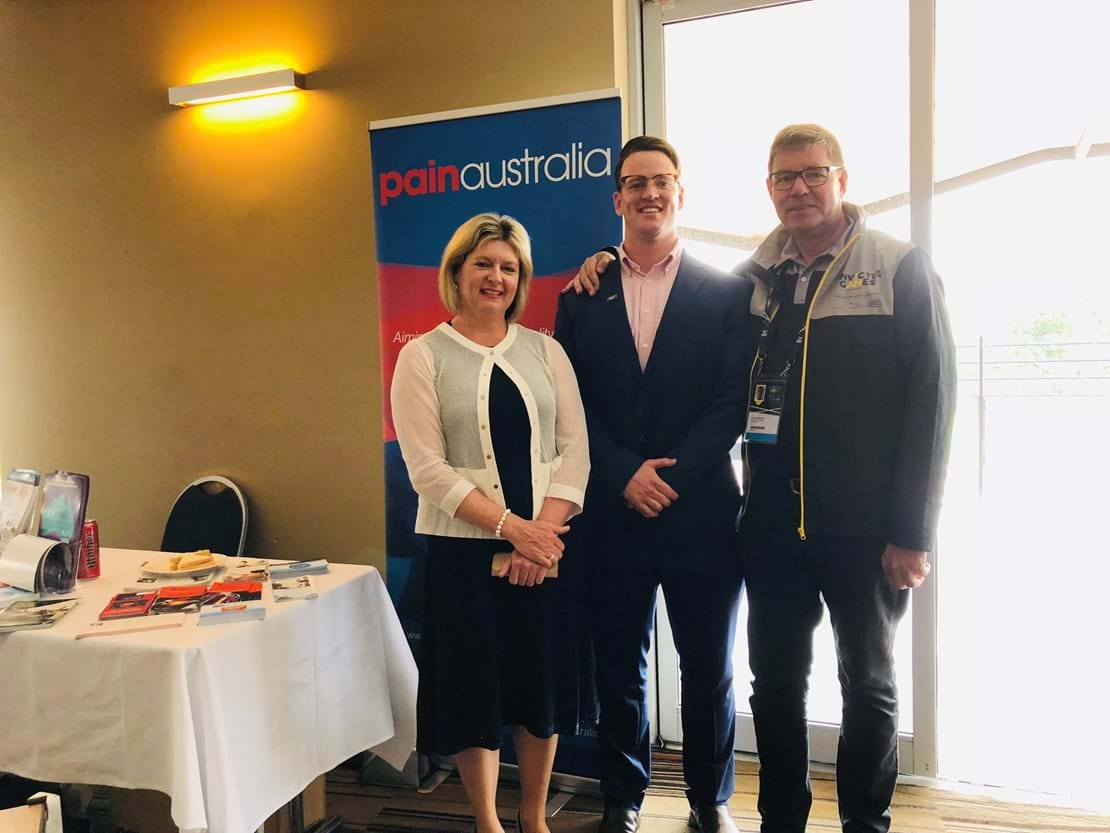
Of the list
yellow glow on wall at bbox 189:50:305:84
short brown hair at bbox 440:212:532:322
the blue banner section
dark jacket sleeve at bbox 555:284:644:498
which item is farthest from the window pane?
yellow glow on wall at bbox 189:50:305:84

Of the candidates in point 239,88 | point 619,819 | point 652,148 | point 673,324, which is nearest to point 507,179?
point 652,148

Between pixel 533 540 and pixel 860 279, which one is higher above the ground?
pixel 860 279

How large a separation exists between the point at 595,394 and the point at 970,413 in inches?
51.0

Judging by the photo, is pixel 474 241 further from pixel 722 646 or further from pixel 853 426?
pixel 722 646

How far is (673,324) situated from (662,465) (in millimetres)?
358

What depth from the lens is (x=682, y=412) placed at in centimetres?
210

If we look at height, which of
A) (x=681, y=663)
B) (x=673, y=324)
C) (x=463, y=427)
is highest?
(x=673, y=324)

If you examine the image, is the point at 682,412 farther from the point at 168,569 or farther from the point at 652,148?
the point at 168,569

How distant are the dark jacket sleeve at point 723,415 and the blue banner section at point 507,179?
0.52 m

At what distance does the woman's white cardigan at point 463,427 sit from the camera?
1950 millimetres

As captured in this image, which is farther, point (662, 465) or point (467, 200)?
point (467, 200)

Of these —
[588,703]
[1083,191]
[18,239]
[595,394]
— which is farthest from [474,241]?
[18,239]

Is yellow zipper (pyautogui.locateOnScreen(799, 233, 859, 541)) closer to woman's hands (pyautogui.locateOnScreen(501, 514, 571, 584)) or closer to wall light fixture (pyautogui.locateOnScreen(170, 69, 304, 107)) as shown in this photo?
woman's hands (pyautogui.locateOnScreen(501, 514, 571, 584))

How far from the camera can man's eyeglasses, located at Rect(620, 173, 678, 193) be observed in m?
2.08
